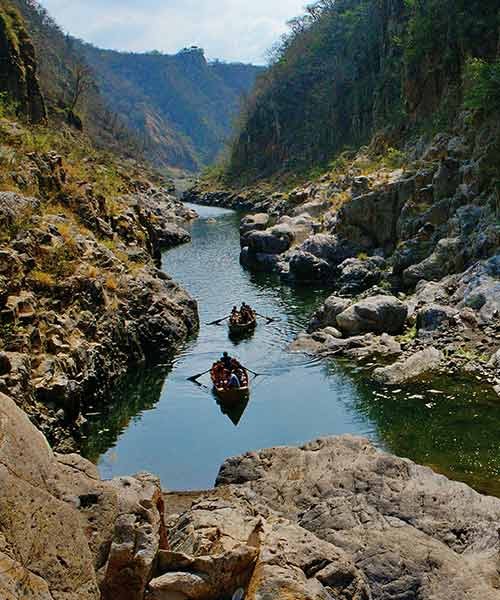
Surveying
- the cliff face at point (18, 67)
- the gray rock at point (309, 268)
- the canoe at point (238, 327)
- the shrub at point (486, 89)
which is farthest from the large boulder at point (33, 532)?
the cliff face at point (18, 67)

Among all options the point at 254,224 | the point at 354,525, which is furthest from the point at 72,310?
the point at 254,224

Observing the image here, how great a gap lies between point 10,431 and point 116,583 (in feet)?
6.41

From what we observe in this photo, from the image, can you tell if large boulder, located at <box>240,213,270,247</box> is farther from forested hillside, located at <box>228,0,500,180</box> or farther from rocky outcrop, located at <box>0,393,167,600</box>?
rocky outcrop, located at <box>0,393,167,600</box>

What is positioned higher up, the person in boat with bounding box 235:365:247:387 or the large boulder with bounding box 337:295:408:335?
the large boulder with bounding box 337:295:408:335

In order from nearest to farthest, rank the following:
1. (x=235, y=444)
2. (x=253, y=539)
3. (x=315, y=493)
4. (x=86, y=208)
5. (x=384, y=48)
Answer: (x=253, y=539), (x=315, y=493), (x=235, y=444), (x=86, y=208), (x=384, y=48)

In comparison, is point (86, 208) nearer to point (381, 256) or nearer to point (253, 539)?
point (381, 256)

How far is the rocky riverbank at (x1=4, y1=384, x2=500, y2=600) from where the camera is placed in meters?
6.31

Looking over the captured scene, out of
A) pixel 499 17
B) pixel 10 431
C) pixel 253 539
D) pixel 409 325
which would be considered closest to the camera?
pixel 10 431

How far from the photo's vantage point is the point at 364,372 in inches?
898

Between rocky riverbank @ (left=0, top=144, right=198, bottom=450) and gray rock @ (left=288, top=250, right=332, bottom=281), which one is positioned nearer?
rocky riverbank @ (left=0, top=144, right=198, bottom=450)

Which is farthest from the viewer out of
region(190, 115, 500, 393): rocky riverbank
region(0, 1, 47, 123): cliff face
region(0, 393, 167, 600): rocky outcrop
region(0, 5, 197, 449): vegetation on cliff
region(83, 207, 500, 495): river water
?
region(0, 1, 47, 123): cliff face

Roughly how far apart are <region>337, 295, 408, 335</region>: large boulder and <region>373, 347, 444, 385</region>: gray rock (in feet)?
12.9

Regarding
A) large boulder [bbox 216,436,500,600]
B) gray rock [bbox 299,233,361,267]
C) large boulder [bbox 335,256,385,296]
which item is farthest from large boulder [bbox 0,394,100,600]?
gray rock [bbox 299,233,361,267]

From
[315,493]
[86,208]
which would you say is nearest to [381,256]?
[86,208]
